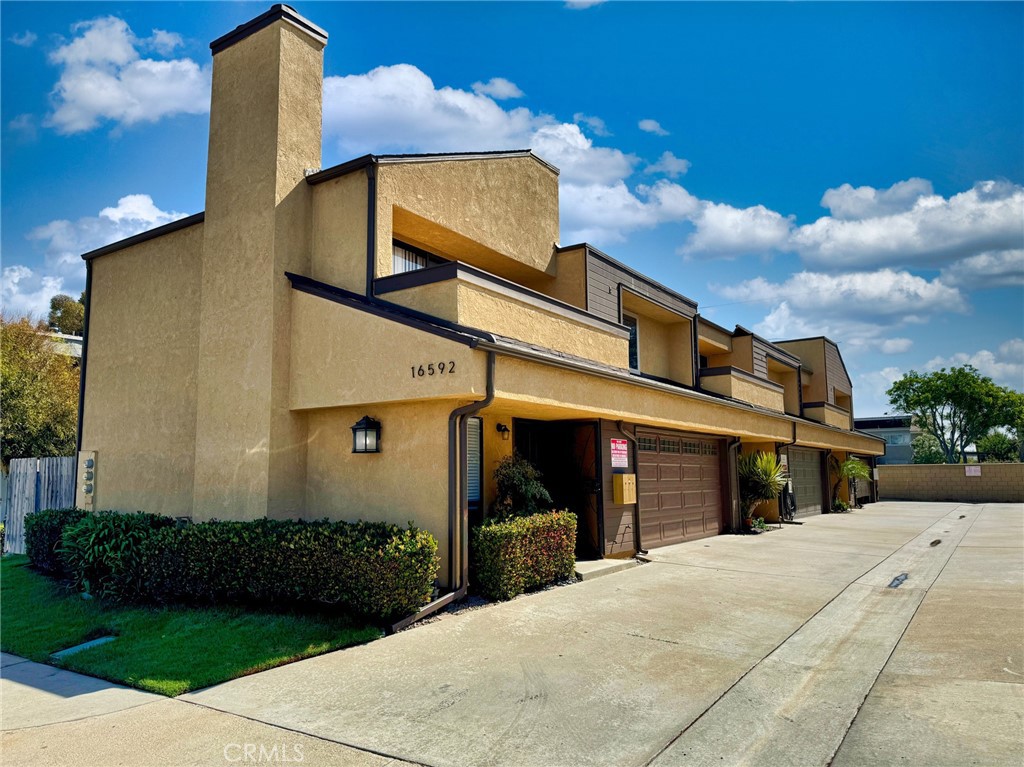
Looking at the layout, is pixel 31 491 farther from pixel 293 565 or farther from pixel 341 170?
pixel 341 170

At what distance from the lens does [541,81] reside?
13.2 meters

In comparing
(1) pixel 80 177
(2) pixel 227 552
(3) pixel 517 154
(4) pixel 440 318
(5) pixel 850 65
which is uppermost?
(5) pixel 850 65

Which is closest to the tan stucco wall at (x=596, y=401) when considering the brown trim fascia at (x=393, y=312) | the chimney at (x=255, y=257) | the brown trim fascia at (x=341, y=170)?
the brown trim fascia at (x=393, y=312)

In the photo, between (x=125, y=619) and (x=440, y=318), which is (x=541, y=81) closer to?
(x=440, y=318)

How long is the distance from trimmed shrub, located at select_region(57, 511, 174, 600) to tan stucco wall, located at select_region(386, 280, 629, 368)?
4.69 m

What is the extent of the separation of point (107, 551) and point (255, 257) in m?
4.52

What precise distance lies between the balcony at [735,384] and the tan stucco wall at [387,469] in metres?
10.4

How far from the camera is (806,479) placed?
23.7m

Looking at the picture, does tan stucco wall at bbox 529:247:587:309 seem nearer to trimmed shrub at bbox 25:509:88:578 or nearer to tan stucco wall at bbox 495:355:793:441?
tan stucco wall at bbox 495:355:793:441

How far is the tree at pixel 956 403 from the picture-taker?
4166 cm

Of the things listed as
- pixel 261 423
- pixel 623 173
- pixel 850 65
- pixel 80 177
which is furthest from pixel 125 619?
pixel 850 65

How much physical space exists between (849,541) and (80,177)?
56.6 feet

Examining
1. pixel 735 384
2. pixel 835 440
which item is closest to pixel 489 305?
pixel 735 384

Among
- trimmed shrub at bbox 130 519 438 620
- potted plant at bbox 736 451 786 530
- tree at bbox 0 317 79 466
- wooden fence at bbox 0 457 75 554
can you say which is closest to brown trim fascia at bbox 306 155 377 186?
trimmed shrub at bbox 130 519 438 620
